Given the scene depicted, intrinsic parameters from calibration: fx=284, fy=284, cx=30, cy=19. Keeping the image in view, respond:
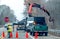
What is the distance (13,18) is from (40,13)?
111433mm

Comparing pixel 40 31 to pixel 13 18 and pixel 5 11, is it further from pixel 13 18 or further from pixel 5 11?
pixel 13 18

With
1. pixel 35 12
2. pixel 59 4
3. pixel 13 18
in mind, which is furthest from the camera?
pixel 13 18

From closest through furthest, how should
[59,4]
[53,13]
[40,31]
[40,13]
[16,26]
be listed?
[40,31], [59,4], [53,13], [16,26], [40,13]

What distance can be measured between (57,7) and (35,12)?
2981 centimetres

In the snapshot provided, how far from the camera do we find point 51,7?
178ft

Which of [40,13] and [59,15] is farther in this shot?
[40,13]

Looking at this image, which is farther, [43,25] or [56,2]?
[56,2]

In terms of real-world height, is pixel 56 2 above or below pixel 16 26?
above

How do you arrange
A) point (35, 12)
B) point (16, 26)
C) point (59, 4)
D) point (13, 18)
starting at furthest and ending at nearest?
point (13, 18), point (35, 12), point (16, 26), point (59, 4)

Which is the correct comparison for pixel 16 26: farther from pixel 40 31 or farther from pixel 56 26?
pixel 40 31

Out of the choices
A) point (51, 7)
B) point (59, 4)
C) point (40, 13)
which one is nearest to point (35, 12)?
point (40, 13)

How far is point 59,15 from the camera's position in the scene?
4997 centimetres

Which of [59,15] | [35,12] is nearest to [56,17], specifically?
[59,15]

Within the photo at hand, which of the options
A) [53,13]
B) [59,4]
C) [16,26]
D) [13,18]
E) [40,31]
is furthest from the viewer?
[13,18]
